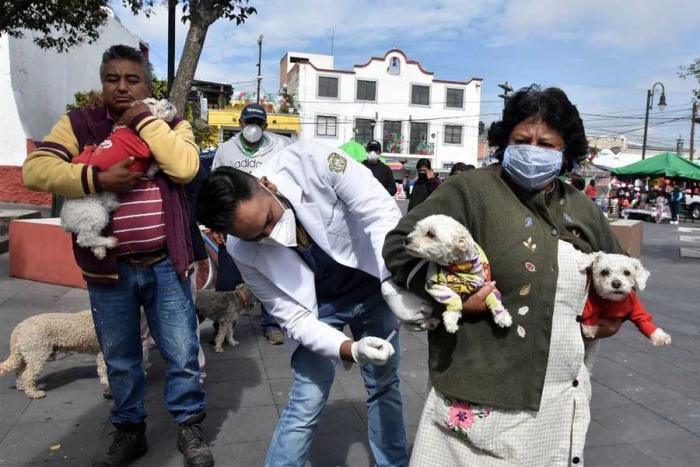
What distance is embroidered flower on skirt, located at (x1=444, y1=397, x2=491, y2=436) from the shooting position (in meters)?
1.75

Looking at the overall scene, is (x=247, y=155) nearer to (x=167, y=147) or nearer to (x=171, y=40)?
(x=167, y=147)

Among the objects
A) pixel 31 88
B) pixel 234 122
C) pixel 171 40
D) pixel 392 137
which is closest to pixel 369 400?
pixel 171 40

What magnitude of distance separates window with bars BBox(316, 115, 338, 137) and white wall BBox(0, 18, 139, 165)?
3082 centimetres

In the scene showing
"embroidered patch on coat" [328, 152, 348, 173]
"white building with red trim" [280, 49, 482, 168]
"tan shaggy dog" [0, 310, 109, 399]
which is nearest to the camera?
"embroidered patch on coat" [328, 152, 348, 173]

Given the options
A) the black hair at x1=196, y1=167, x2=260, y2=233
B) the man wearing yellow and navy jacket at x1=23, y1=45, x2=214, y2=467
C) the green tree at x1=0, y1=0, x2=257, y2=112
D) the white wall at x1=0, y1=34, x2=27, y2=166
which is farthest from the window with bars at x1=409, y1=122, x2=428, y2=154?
the black hair at x1=196, y1=167, x2=260, y2=233

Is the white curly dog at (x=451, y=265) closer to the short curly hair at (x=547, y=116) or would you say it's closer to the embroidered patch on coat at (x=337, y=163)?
the short curly hair at (x=547, y=116)

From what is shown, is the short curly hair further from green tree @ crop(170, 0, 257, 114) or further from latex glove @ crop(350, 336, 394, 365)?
green tree @ crop(170, 0, 257, 114)

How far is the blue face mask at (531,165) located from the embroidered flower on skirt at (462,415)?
748 mm

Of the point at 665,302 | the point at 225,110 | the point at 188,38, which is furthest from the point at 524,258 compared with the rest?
the point at 225,110

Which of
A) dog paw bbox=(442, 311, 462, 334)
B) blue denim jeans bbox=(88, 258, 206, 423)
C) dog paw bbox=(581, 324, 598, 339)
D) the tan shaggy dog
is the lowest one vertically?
the tan shaggy dog

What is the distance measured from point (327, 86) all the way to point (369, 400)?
47532mm

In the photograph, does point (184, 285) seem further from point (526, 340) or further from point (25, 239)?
point (25, 239)

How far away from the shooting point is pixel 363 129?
159ft

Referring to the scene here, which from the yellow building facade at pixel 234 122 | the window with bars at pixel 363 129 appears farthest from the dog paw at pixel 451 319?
the window with bars at pixel 363 129
